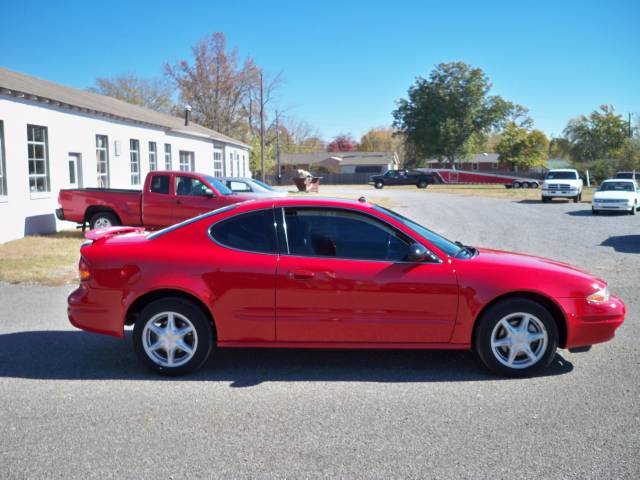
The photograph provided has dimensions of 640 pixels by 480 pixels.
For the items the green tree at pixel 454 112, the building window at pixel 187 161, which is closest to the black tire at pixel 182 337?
the building window at pixel 187 161

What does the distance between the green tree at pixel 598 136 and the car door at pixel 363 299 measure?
76.6m

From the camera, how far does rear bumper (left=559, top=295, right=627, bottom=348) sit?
531 centimetres

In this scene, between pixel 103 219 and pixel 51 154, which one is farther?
pixel 51 154

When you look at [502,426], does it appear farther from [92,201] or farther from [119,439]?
[92,201]

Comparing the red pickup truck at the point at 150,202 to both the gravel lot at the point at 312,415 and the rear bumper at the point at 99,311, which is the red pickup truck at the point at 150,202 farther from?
the rear bumper at the point at 99,311

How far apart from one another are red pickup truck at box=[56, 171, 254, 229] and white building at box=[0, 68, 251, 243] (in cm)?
131

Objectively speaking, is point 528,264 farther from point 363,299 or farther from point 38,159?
point 38,159

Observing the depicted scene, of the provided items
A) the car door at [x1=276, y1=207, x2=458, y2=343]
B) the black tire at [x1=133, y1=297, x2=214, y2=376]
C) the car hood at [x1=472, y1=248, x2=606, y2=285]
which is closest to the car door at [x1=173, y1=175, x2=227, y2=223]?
the black tire at [x1=133, y1=297, x2=214, y2=376]

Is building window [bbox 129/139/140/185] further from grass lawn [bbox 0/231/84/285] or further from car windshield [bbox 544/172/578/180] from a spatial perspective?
car windshield [bbox 544/172/578/180]

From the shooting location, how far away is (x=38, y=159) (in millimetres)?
17203

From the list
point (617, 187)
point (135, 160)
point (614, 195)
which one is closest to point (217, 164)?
point (135, 160)

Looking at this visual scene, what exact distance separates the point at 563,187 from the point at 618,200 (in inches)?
342

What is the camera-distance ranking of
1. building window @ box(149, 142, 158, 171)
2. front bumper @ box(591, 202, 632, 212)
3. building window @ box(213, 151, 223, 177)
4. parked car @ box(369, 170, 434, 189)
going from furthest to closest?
1. parked car @ box(369, 170, 434, 189)
2. building window @ box(213, 151, 223, 177)
3. building window @ box(149, 142, 158, 171)
4. front bumper @ box(591, 202, 632, 212)

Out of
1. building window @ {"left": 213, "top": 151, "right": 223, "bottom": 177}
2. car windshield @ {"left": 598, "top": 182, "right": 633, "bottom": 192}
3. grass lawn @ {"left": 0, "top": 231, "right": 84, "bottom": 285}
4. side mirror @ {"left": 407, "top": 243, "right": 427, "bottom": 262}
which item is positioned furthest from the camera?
building window @ {"left": 213, "top": 151, "right": 223, "bottom": 177}
